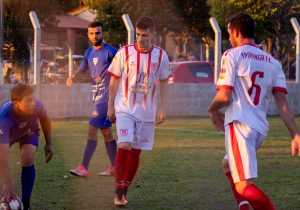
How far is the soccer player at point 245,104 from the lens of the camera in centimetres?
669

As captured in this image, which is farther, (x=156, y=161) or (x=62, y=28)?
(x=62, y=28)

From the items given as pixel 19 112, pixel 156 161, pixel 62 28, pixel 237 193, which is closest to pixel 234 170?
pixel 237 193

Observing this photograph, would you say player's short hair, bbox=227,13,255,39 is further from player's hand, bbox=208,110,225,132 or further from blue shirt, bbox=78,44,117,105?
blue shirt, bbox=78,44,117,105

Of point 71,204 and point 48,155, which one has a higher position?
point 48,155

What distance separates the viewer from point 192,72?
24531 mm

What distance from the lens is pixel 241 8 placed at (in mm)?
36281

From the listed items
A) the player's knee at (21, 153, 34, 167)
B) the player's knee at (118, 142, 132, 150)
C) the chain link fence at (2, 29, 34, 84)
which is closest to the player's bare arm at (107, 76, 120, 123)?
the player's knee at (118, 142, 132, 150)

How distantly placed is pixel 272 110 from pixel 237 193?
52.4 ft

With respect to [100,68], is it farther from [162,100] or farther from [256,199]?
[256,199]

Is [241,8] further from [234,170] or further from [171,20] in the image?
[234,170]

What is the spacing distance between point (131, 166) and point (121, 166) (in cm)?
15

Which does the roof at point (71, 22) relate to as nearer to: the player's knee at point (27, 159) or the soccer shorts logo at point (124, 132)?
the soccer shorts logo at point (124, 132)

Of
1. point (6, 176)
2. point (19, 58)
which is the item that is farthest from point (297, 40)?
point (6, 176)

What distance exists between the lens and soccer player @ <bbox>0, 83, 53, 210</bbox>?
7789 millimetres
